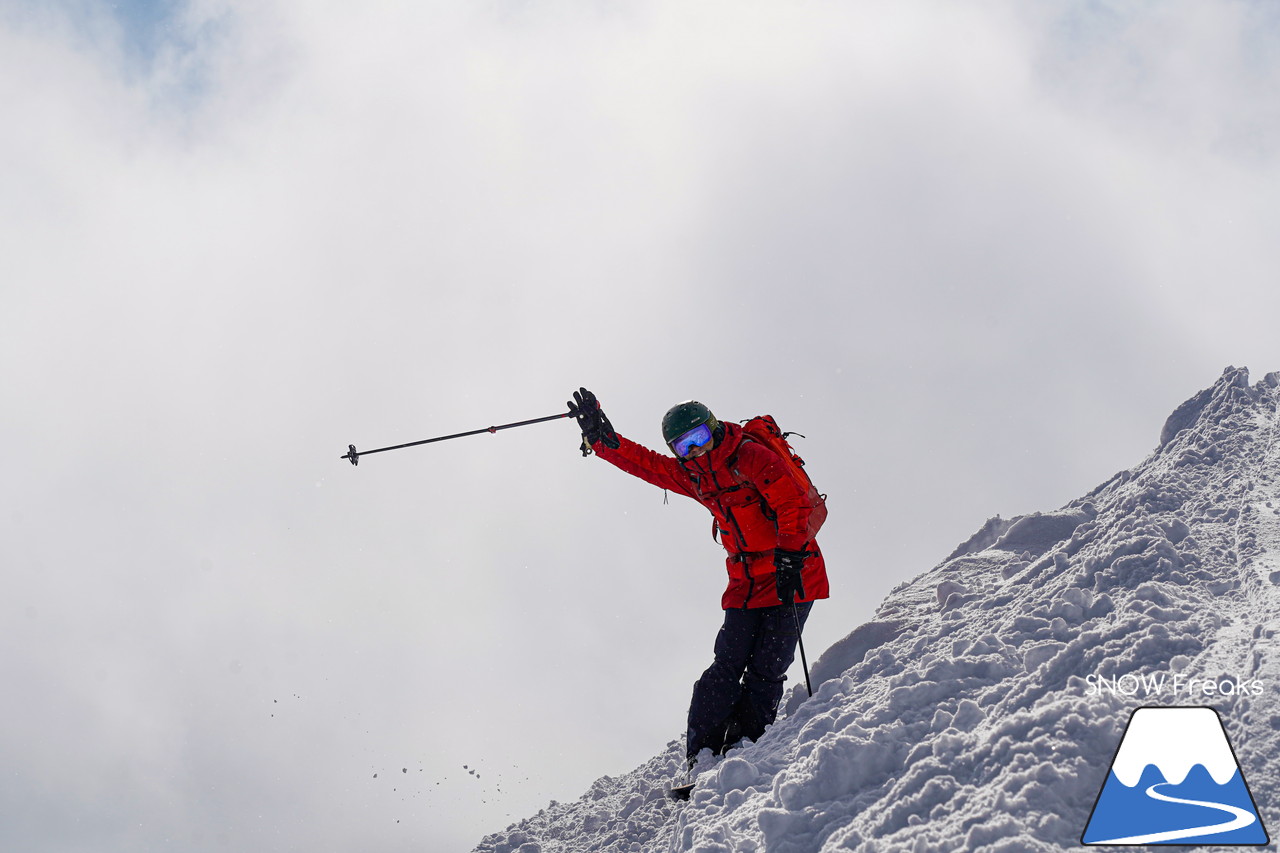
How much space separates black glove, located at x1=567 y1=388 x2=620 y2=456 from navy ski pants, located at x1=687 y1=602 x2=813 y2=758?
2.02 meters

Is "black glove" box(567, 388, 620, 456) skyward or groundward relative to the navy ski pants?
skyward

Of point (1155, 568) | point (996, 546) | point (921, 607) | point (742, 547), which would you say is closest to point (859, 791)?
point (742, 547)

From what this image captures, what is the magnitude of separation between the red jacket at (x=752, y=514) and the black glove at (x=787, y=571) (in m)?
0.09

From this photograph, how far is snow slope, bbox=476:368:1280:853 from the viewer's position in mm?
3828

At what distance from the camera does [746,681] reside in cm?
650

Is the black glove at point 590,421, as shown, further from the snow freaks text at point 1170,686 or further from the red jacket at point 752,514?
the snow freaks text at point 1170,686

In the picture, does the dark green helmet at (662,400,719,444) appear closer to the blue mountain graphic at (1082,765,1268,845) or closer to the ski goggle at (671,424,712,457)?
the ski goggle at (671,424,712,457)

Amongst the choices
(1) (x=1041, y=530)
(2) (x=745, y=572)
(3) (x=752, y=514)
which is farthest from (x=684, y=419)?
(1) (x=1041, y=530)

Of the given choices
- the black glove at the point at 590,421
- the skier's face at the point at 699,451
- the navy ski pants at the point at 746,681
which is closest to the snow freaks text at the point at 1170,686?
the navy ski pants at the point at 746,681

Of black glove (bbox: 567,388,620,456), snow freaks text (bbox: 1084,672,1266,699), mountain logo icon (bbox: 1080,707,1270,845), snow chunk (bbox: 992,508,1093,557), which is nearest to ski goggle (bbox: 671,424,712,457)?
black glove (bbox: 567,388,620,456)

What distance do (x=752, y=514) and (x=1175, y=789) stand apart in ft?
11.2

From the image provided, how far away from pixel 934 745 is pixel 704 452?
111 inches

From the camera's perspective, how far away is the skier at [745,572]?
625 centimetres

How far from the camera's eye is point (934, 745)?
4453 mm
